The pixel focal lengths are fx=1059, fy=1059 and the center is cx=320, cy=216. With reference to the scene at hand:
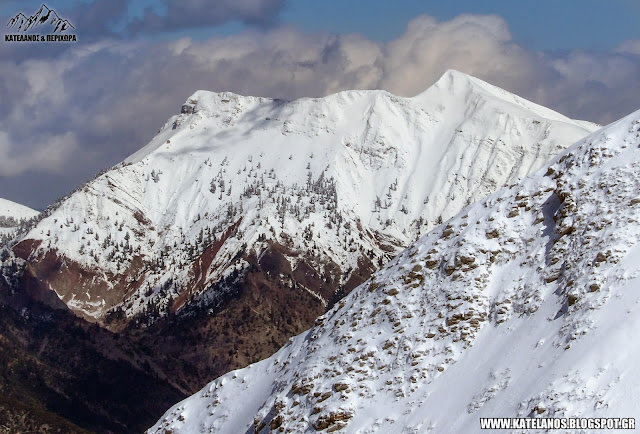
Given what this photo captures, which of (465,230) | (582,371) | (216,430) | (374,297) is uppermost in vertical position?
(465,230)

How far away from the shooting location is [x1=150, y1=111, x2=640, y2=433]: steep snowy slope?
7644 cm

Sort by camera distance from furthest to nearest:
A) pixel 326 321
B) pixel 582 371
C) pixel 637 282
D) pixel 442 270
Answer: pixel 326 321, pixel 442 270, pixel 637 282, pixel 582 371

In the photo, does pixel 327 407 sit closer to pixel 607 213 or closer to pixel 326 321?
pixel 326 321

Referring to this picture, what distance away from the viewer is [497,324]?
8856 centimetres

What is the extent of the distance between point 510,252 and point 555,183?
862 cm

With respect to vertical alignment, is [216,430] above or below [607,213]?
below

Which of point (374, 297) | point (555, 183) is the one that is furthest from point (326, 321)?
point (555, 183)

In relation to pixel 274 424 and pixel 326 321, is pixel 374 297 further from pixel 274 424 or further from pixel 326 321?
pixel 274 424

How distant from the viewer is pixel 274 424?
9281cm

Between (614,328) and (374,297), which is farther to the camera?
(374,297)

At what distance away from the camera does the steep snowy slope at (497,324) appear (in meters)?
76.4

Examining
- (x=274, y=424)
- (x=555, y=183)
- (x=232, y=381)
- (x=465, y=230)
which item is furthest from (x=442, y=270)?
(x=232, y=381)

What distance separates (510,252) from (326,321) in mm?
22019

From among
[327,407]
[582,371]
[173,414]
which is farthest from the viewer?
→ [173,414]
